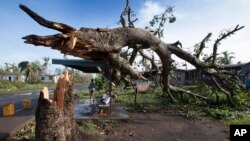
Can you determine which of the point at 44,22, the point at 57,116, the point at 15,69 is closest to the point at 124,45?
the point at 44,22

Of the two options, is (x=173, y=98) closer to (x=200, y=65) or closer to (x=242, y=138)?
(x=200, y=65)

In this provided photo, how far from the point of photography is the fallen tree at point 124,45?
8508mm

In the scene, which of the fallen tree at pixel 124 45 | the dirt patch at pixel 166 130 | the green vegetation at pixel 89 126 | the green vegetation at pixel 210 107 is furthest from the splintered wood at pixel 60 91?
the green vegetation at pixel 210 107

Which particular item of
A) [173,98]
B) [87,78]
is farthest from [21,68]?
[173,98]

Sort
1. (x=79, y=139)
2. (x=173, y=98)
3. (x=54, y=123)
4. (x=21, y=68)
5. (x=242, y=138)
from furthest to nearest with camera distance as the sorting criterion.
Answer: (x=21, y=68), (x=173, y=98), (x=79, y=139), (x=54, y=123), (x=242, y=138)

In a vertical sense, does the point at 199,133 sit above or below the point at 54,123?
below

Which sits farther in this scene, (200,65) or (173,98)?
(173,98)

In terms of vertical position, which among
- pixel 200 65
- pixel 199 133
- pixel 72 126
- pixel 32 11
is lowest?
pixel 199 133

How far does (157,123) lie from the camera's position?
11914mm

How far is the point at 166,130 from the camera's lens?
34.7ft

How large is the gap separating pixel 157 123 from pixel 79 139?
4.90 m

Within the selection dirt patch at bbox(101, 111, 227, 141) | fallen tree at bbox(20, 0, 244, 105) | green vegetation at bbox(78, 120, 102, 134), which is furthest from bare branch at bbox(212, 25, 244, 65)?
green vegetation at bbox(78, 120, 102, 134)

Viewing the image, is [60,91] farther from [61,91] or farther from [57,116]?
[57,116]

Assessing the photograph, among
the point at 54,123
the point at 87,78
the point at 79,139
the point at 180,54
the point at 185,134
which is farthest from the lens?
the point at 87,78
